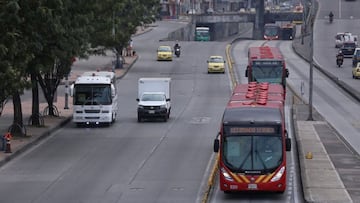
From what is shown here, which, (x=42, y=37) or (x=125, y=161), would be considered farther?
(x=42, y=37)

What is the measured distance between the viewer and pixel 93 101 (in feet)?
161

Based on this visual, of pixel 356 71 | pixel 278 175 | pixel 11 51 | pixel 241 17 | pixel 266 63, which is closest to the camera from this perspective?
pixel 278 175

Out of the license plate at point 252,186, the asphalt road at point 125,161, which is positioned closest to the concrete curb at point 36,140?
the asphalt road at point 125,161

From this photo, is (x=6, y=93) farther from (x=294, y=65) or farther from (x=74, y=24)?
(x=294, y=65)

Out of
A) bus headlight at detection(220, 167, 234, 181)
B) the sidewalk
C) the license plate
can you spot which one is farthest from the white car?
the license plate

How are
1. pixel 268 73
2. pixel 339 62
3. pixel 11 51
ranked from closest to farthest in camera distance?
pixel 11 51
pixel 268 73
pixel 339 62

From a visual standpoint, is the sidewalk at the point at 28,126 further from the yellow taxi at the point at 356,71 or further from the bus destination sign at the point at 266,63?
the yellow taxi at the point at 356,71

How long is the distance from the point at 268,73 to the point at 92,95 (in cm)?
1317

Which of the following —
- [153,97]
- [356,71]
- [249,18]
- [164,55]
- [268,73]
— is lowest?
[356,71]

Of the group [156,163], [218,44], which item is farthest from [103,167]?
[218,44]

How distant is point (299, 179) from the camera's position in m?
32.3

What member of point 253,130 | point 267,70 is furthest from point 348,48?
point 253,130

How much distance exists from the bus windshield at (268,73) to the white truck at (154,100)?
247 inches

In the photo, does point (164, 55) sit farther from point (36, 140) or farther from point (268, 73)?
point (36, 140)
